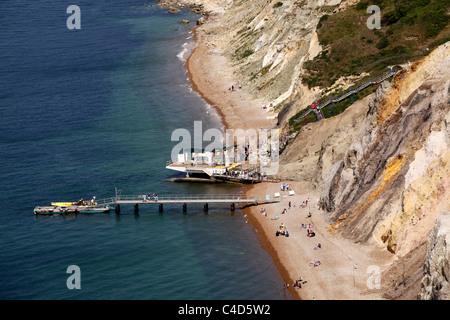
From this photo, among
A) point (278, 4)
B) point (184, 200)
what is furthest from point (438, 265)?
point (278, 4)

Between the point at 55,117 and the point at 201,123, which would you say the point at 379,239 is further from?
the point at 55,117

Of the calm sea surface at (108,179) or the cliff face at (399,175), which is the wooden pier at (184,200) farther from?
the cliff face at (399,175)

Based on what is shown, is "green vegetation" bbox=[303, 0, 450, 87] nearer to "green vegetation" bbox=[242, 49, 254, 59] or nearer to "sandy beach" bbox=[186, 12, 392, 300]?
"sandy beach" bbox=[186, 12, 392, 300]

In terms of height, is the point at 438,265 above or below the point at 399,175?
below

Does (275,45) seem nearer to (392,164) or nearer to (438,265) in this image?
(392,164)

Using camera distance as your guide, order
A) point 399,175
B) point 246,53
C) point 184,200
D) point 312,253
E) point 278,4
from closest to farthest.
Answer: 1. point 399,175
2. point 312,253
3. point 184,200
4. point 246,53
5. point 278,4

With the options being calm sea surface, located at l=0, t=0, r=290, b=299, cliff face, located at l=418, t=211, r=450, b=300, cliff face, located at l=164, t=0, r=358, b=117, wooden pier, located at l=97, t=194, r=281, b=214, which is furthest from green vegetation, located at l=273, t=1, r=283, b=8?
cliff face, located at l=418, t=211, r=450, b=300

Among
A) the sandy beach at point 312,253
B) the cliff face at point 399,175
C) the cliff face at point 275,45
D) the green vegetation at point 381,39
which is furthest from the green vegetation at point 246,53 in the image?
the cliff face at point 399,175

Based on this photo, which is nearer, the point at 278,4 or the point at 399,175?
the point at 399,175
